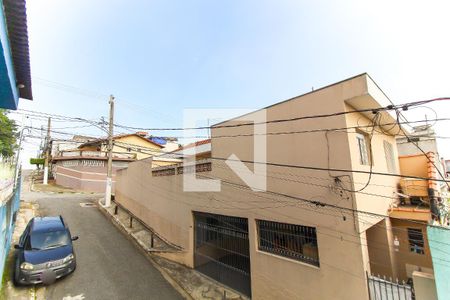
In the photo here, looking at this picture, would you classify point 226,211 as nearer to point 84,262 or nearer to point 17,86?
point 84,262

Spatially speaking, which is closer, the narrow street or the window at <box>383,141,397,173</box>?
the narrow street

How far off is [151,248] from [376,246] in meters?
9.41

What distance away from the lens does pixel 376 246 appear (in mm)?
7547

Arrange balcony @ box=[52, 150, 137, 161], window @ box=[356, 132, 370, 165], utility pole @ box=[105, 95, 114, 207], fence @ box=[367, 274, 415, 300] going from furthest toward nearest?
balcony @ box=[52, 150, 137, 161] < utility pole @ box=[105, 95, 114, 207] < window @ box=[356, 132, 370, 165] < fence @ box=[367, 274, 415, 300]

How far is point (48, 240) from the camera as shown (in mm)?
8500

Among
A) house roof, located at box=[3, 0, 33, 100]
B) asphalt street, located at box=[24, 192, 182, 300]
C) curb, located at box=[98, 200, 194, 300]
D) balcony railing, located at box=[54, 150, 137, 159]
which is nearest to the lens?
house roof, located at box=[3, 0, 33, 100]

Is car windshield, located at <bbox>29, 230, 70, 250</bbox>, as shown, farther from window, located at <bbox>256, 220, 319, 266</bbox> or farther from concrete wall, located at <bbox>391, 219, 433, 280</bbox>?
concrete wall, located at <bbox>391, 219, 433, 280</bbox>

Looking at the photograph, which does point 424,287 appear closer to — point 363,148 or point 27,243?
point 363,148

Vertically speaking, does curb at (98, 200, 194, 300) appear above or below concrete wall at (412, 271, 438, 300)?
below

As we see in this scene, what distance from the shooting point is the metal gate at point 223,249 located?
8.48m

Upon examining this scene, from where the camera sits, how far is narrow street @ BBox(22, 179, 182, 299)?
7686 millimetres

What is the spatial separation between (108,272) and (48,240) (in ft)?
8.02

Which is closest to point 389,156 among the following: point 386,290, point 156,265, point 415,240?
point 415,240

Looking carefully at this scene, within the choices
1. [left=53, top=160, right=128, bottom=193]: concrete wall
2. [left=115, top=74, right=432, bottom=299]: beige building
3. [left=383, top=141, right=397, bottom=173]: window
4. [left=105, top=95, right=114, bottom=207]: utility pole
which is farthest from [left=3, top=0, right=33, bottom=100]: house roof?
[left=53, top=160, right=128, bottom=193]: concrete wall
